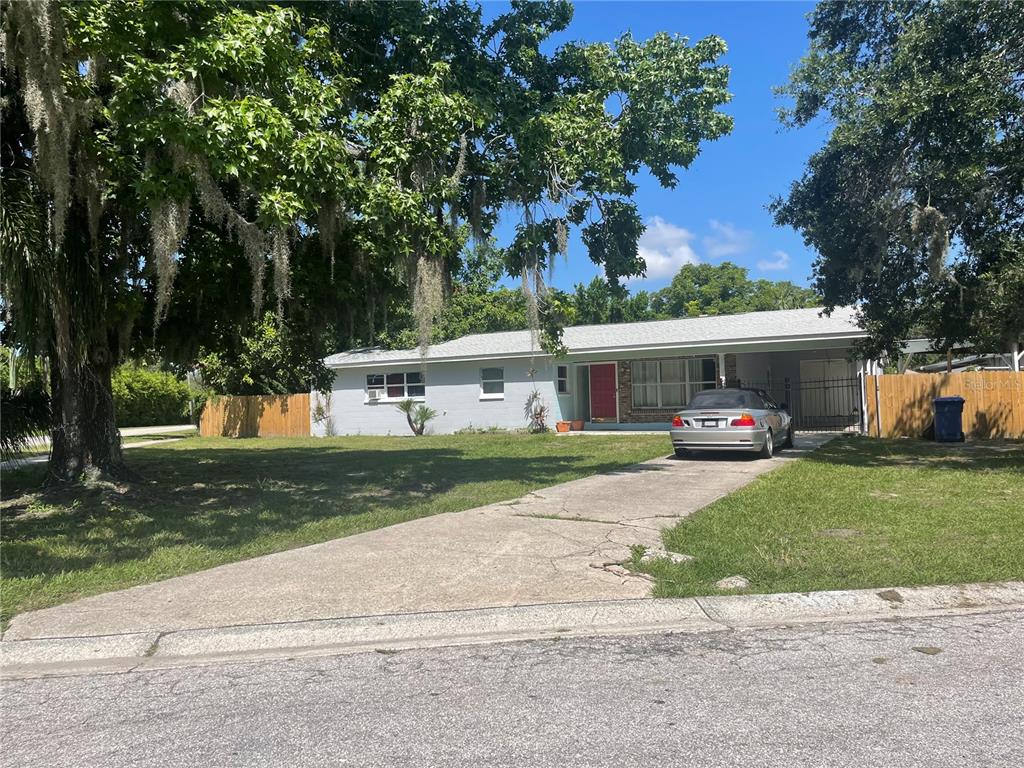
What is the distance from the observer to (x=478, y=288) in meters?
43.5

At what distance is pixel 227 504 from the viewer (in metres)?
10.2

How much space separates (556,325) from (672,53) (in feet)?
14.7

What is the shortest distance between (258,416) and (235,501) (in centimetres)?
1880

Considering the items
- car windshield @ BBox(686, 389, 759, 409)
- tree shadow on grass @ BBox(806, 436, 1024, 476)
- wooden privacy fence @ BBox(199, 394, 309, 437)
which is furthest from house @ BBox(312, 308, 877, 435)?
car windshield @ BBox(686, 389, 759, 409)

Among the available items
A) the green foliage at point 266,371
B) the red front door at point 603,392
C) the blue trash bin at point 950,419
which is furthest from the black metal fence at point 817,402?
the green foliage at point 266,371

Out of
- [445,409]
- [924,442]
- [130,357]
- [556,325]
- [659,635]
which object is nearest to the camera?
[659,635]

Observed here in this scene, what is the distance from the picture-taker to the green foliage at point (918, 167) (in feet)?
36.8

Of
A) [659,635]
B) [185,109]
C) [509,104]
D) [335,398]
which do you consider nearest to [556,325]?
[509,104]

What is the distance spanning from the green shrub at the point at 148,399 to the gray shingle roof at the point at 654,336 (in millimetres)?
13675

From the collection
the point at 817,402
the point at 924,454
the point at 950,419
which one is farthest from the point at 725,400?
the point at 817,402

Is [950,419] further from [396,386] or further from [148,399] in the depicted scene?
[148,399]

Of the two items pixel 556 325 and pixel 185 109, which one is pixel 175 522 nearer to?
pixel 185 109

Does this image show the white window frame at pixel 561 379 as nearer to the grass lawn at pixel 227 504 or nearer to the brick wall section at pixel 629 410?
the brick wall section at pixel 629 410

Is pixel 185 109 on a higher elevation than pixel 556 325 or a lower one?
higher
